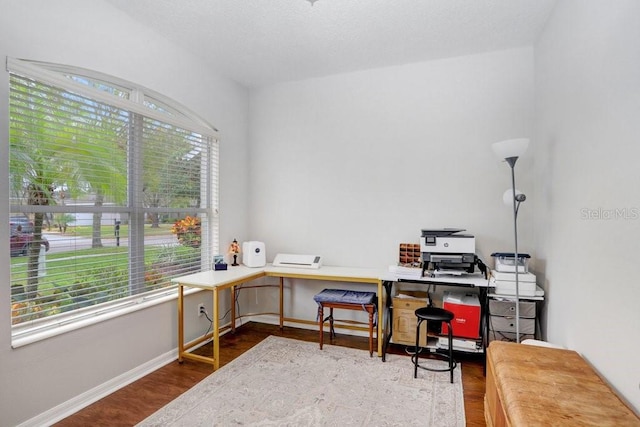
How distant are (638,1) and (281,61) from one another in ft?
8.90

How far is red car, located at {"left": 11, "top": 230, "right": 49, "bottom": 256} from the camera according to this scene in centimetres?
200

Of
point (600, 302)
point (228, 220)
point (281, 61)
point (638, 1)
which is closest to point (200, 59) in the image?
point (281, 61)

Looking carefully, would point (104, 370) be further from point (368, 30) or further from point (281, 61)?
point (368, 30)

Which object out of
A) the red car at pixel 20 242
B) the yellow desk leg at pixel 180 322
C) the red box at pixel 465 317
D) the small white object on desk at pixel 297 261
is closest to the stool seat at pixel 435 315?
the red box at pixel 465 317

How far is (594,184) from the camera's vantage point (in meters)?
1.81

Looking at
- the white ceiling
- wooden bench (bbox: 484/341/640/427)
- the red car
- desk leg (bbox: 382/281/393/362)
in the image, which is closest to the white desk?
desk leg (bbox: 382/281/393/362)

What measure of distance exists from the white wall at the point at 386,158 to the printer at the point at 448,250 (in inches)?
16.8

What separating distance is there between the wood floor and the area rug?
83 mm

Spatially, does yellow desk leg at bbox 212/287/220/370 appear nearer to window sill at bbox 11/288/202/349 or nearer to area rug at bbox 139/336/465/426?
area rug at bbox 139/336/465/426

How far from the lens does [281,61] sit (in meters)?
3.41

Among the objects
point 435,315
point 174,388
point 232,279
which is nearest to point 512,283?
point 435,315

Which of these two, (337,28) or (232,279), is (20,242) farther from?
(337,28)

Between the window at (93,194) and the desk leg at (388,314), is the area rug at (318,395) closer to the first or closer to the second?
the desk leg at (388,314)

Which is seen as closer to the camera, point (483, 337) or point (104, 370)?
point (104, 370)
